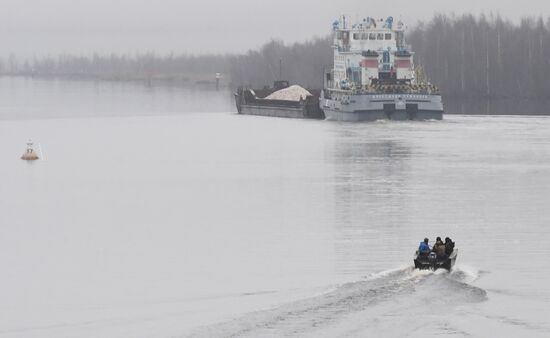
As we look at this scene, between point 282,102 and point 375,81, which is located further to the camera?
point 282,102

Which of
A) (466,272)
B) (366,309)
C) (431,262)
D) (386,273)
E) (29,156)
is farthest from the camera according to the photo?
(29,156)

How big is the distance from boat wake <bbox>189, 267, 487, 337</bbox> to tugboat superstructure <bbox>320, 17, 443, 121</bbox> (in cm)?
7193

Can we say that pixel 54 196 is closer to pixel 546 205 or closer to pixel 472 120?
pixel 546 205

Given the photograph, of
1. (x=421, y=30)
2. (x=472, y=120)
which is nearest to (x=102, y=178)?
(x=472, y=120)

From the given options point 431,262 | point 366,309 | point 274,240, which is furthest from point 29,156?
point 366,309

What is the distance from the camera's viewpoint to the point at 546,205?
41312 mm

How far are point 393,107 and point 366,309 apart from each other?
7583 cm

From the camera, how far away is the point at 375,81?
103 metres

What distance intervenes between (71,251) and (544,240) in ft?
44.6

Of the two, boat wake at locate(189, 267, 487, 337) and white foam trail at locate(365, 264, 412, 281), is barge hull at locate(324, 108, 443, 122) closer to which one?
white foam trail at locate(365, 264, 412, 281)

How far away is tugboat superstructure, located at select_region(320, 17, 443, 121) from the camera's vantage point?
98562mm

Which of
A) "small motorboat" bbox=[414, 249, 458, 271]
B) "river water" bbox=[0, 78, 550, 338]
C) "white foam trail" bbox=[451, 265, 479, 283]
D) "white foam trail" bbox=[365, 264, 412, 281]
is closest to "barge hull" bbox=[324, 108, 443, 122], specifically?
"river water" bbox=[0, 78, 550, 338]

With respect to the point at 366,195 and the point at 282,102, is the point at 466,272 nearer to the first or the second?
the point at 366,195

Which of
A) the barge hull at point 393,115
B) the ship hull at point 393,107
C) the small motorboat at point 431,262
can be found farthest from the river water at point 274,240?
the barge hull at point 393,115
